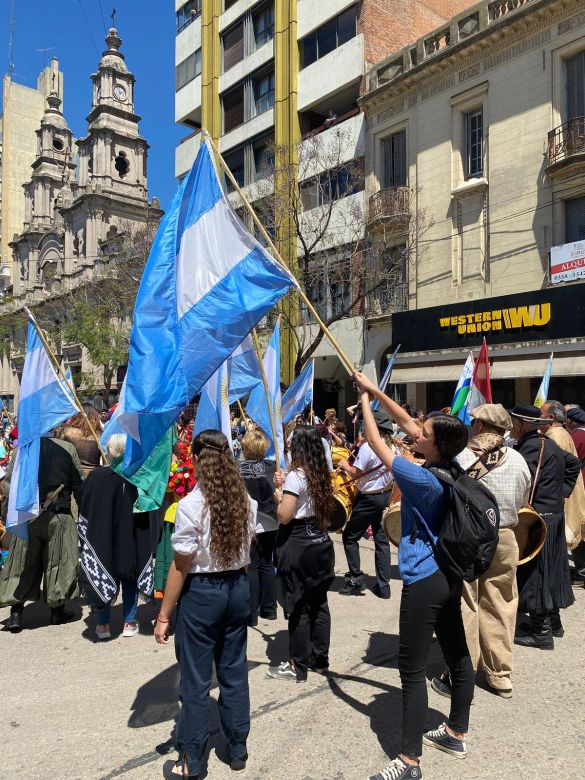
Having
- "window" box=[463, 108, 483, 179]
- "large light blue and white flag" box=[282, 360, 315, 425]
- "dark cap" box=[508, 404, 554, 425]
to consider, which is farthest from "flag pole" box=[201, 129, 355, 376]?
"window" box=[463, 108, 483, 179]

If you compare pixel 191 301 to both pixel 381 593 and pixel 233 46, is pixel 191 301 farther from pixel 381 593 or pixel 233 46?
pixel 233 46

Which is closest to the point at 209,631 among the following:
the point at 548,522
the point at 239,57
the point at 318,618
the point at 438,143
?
the point at 318,618

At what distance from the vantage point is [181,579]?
3.27 meters

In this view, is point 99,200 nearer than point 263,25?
No

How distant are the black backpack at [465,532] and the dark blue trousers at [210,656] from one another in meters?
1.06

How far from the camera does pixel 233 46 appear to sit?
91.0 feet

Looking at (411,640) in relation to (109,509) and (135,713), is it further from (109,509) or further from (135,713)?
(109,509)

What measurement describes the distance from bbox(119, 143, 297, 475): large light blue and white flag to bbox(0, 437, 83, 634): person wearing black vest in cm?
154

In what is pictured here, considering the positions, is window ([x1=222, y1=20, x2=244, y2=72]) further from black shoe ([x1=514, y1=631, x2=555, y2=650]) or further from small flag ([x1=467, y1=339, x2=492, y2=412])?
black shoe ([x1=514, y1=631, x2=555, y2=650])

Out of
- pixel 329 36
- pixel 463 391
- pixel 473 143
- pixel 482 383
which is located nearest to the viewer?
pixel 482 383

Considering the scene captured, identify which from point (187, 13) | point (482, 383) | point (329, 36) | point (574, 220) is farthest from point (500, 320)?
point (187, 13)

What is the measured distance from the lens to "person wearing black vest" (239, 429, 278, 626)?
569cm

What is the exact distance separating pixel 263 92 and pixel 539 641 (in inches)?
1007

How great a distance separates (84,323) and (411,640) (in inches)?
1168
